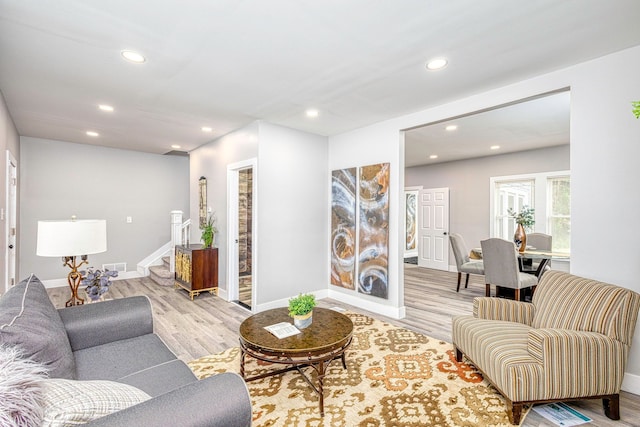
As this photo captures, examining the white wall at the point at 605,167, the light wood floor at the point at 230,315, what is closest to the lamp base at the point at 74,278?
the light wood floor at the point at 230,315

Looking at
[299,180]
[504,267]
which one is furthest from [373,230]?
[504,267]

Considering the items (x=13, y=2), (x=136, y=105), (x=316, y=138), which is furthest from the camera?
(x=316, y=138)

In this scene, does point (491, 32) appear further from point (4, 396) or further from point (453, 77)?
point (4, 396)

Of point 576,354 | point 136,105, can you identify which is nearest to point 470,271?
point 576,354

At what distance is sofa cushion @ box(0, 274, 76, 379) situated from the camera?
1275 mm

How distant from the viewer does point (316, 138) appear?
4.76 metres

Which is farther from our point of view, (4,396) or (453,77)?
(453,77)

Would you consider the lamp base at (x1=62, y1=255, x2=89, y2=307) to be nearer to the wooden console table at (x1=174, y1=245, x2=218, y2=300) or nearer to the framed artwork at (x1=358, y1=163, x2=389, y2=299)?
the wooden console table at (x1=174, y1=245, x2=218, y2=300)

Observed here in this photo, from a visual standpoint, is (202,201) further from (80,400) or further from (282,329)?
(80,400)

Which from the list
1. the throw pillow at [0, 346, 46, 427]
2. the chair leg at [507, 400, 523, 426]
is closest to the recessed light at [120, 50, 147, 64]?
the throw pillow at [0, 346, 46, 427]

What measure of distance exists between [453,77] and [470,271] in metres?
3.36

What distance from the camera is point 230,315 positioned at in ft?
13.3

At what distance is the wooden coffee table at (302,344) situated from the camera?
2.04 m

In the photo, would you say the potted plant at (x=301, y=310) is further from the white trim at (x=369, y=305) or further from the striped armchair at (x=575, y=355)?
the white trim at (x=369, y=305)
